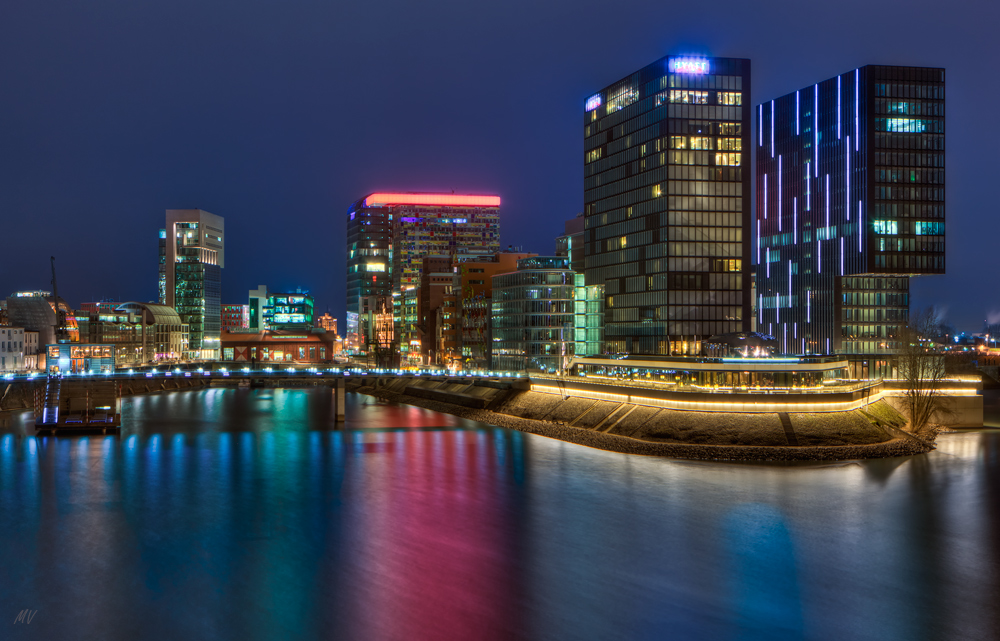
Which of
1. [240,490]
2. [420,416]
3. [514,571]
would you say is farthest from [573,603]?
[420,416]

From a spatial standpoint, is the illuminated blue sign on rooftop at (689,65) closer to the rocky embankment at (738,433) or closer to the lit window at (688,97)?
the lit window at (688,97)

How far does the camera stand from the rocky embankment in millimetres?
59531

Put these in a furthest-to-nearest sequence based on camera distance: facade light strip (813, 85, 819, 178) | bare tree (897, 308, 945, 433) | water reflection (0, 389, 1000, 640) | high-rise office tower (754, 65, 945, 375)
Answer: facade light strip (813, 85, 819, 178) < high-rise office tower (754, 65, 945, 375) < bare tree (897, 308, 945, 433) < water reflection (0, 389, 1000, 640)

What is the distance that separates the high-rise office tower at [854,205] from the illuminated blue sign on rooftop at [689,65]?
85.9 ft

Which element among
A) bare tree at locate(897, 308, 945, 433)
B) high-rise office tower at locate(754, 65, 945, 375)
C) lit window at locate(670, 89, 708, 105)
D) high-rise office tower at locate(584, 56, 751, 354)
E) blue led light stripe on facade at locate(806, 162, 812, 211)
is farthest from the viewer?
blue led light stripe on facade at locate(806, 162, 812, 211)

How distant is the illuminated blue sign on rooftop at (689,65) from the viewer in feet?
366

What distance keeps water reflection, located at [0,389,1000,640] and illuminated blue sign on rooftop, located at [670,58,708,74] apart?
67.5 m

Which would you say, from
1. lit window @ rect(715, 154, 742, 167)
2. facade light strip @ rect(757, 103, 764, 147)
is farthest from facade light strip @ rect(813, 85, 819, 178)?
lit window @ rect(715, 154, 742, 167)

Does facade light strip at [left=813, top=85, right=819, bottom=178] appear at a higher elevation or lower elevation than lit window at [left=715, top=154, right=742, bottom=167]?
higher

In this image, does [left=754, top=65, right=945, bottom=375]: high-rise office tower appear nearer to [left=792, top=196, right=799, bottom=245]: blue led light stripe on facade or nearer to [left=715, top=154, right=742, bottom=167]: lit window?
[left=792, top=196, right=799, bottom=245]: blue led light stripe on facade

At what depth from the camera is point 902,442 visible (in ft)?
205

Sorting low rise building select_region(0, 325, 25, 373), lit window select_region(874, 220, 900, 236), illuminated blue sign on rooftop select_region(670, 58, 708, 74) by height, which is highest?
illuminated blue sign on rooftop select_region(670, 58, 708, 74)

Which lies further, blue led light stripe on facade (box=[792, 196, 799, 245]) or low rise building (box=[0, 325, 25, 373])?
blue led light stripe on facade (box=[792, 196, 799, 245])

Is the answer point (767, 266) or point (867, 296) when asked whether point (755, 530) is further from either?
point (767, 266)
